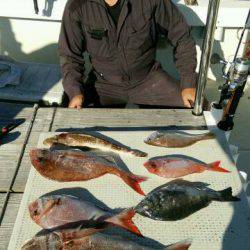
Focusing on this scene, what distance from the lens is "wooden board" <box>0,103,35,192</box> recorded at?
2.95 meters

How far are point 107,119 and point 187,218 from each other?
1.38 m

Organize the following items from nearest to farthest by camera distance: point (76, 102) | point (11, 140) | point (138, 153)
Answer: point (138, 153) → point (11, 140) → point (76, 102)

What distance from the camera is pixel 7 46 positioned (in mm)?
4957

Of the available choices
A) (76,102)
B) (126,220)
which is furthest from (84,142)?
(76,102)

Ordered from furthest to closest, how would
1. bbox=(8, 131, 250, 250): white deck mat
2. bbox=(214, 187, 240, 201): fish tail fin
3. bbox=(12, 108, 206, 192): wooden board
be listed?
bbox=(12, 108, 206, 192): wooden board
bbox=(214, 187, 240, 201): fish tail fin
bbox=(8, 131, 250, 250): white deck mat

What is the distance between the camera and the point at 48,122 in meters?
3.47

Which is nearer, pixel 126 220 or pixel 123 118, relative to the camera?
pixel 126 220

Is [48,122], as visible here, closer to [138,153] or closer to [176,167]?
[138,153]

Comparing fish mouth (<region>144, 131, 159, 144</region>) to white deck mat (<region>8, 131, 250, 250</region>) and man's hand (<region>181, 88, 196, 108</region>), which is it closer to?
white deck mat (<region>8, 131, 250, 250</region>)

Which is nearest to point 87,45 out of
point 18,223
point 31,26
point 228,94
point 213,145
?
point 31,26

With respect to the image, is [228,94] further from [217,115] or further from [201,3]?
[201,3]

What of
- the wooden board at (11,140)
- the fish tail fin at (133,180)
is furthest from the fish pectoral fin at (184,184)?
the wooden board at (11,140)

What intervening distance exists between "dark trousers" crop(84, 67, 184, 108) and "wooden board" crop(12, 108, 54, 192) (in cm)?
75

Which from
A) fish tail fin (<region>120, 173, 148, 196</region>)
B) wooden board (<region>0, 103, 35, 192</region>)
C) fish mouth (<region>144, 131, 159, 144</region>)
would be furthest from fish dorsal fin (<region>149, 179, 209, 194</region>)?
wooden board (<region>0, 103, 35, 192</region>)
